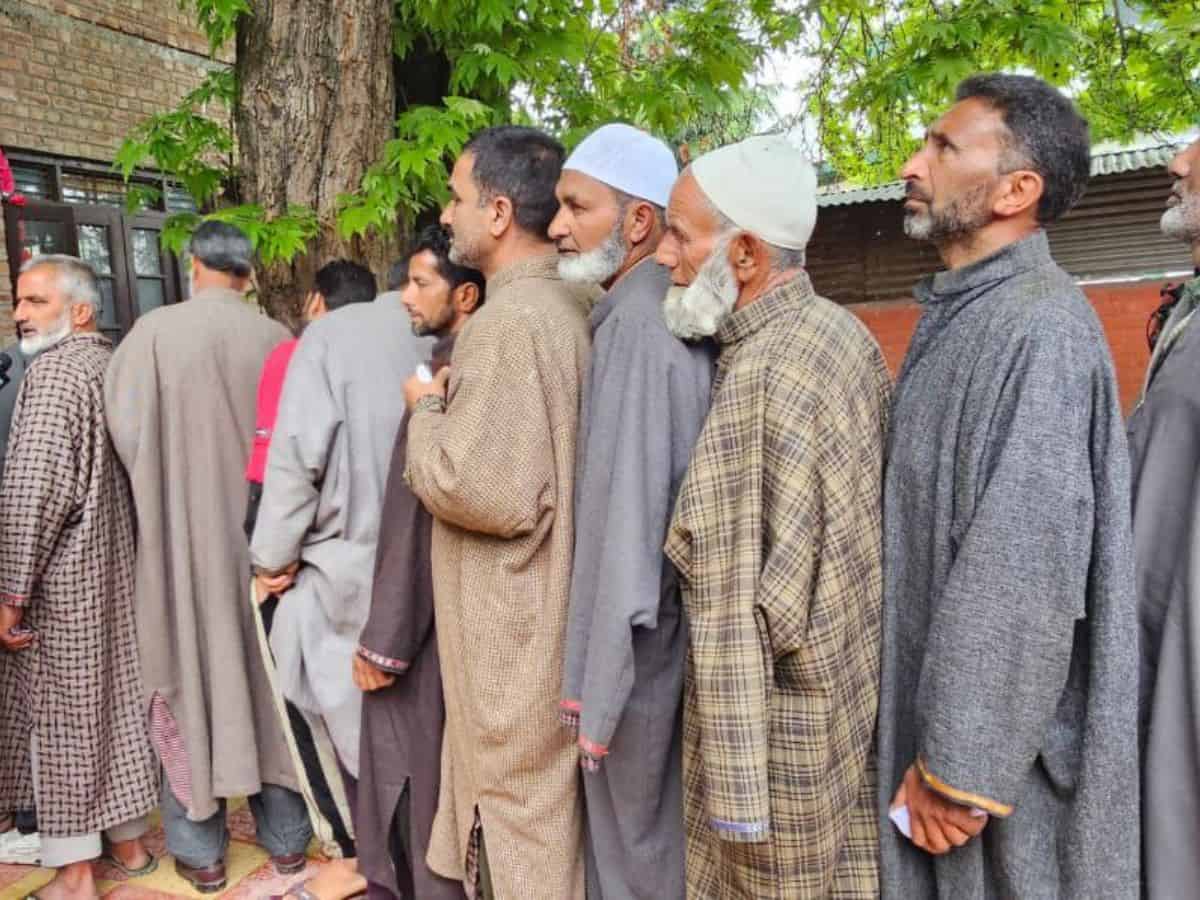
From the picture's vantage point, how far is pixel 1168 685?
169cm

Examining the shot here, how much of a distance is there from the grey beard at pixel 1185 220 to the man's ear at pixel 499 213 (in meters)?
1.42

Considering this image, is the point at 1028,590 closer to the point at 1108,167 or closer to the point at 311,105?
the point at 311,105

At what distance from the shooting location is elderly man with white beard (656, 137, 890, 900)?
1711 mm

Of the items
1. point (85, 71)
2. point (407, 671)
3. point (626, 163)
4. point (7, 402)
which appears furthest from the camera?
point (85, 71)

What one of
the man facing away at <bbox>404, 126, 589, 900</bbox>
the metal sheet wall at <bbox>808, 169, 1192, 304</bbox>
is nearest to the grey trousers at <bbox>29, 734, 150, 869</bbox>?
the man facing away at <bbox>404, 126, 589, 900</bbox>

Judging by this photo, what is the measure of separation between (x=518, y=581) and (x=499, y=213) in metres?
0.90

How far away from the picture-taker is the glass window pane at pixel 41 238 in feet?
22.2

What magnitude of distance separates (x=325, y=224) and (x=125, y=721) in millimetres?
1900

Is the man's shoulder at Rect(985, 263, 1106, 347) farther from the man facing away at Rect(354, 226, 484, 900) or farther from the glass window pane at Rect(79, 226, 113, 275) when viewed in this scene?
the glass window pane at Rect(79, 226, 113, 275)

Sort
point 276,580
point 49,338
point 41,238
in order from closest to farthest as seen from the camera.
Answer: point 276,580, point 49,338, point 41,238

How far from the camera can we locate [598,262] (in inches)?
87.7

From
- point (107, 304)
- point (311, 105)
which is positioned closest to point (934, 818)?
point (311, 105)

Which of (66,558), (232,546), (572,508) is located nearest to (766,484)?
(572,508)

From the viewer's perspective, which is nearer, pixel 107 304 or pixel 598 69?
pixel 598 69
